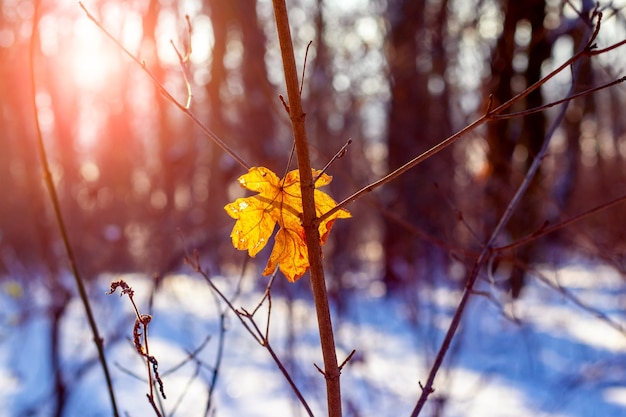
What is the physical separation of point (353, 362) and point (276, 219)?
11.5 ft

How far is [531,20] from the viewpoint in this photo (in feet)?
21.9

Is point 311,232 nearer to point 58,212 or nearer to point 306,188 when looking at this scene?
point 306,188

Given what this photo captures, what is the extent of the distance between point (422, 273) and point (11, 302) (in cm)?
580

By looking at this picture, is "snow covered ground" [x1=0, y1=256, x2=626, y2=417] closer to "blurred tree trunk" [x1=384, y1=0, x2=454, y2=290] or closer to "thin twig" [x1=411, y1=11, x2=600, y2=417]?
"thin twig" [x1=411, y1=11, x2=600, y2=417]

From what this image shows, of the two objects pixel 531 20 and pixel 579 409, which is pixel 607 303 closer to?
pixel 531 20

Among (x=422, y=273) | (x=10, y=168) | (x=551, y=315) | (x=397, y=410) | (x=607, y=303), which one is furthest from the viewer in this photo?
(x=10, y=168)

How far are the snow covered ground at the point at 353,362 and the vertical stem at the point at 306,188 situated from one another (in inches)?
61.8

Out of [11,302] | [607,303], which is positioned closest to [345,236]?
[607,303]

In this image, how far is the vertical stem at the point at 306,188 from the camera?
2.39 feet

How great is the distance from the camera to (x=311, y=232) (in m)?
0.76

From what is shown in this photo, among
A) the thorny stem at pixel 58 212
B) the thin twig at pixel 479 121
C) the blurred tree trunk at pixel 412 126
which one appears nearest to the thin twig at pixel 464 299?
the thin twig at pixel 479 121

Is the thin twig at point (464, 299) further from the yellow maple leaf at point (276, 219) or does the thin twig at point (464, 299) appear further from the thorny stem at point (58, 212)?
the thorny stem at point (58, 212)

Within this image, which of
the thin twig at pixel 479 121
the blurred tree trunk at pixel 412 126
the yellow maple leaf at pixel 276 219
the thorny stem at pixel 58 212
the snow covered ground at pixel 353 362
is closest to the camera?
the thin twig at pixel 479 121

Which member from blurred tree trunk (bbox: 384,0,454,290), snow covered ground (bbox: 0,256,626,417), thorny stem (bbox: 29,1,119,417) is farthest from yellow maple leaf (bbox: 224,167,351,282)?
blurred tree trunk (bbox: 384,0,454,290)
